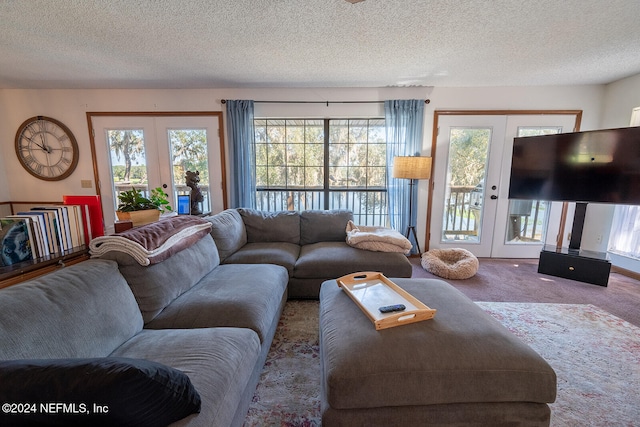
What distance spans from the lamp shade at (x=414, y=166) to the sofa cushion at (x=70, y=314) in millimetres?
2916

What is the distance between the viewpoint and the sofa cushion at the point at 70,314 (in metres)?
0.86

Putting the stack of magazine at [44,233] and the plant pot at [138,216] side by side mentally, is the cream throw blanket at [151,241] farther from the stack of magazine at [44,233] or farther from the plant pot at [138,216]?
the plant pot at [138,216]

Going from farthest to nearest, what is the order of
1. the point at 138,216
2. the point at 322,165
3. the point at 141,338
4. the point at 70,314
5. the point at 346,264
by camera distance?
the point at 322,165, the point at 346,264, the point at 138,216, the point at 141,338, the point at 70,314

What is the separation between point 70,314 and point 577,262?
→ 4.28 meters

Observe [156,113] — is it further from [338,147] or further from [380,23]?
[380,23]

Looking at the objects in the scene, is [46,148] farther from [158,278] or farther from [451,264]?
[451,264]

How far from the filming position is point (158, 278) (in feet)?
4.79

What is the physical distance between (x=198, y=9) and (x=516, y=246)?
4.50m

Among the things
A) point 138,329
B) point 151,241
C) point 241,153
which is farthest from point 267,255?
point 241,153

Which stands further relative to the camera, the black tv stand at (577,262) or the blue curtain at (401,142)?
the blue curtain at (401,142)

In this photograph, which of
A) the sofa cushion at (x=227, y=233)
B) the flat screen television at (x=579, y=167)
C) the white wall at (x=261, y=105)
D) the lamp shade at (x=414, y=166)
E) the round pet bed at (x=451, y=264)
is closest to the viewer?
the sofa cushion at (x=227, y=233)

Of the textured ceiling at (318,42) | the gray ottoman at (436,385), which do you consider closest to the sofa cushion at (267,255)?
the gray ottoman at (436,385)

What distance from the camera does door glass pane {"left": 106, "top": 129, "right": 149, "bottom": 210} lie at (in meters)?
3.58

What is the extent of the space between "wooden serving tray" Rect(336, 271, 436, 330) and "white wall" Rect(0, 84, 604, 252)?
7.54 ft
